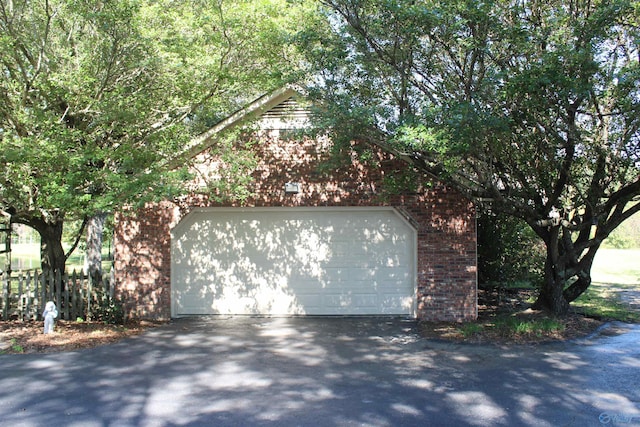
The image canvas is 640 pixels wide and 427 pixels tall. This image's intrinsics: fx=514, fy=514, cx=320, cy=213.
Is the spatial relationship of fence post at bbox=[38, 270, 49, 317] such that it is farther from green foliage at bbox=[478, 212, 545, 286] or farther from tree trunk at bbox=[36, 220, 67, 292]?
green foliage at bbox=[478, 212, 545, 286]

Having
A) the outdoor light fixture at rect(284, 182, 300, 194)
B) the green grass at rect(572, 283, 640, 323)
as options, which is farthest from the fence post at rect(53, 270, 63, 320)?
the green grass at rect(572, 283, 640, 323)

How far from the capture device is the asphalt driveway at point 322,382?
212 inches

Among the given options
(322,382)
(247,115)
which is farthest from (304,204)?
(322,382)

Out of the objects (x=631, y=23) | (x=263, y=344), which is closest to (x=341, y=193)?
(x=263, y=344)

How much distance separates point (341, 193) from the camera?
10.9 meters

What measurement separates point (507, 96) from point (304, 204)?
15.4 feet

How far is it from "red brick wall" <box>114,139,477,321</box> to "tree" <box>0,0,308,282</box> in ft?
6.11

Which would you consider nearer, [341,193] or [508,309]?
[341,193]

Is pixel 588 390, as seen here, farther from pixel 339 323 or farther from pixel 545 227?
pixel 339 323

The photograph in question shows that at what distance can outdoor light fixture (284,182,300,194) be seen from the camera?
35.6 feet

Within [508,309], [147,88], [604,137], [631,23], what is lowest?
[508,309]

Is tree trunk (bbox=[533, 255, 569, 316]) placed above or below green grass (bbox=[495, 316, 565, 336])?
above

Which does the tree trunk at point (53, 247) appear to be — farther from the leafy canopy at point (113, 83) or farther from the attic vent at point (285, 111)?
the attic vent at point (285, 111)

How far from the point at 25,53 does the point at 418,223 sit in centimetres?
780
